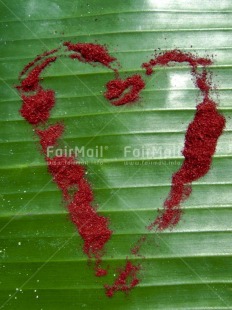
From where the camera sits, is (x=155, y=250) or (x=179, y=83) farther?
(x=179, y=83)

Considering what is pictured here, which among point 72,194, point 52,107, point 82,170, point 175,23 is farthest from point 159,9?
point 72,194

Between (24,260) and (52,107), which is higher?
(52,107)

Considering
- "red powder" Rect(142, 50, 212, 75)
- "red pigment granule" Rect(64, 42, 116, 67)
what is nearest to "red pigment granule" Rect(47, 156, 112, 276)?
"red pigment granule" Rect(64, 42, 116, 67)

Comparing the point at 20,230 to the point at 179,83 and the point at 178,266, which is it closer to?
the point at 178,266

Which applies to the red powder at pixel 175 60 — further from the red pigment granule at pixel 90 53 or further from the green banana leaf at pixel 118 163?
the red pigment granule at pixel 90 53

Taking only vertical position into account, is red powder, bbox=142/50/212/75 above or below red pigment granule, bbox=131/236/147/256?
above

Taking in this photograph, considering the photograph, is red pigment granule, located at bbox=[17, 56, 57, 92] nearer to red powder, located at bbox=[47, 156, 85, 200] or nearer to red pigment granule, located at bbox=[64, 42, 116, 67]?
red pigment granule, located at bbox=[64, 42, 116, 67]

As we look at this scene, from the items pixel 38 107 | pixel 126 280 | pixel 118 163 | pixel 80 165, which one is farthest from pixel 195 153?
pixel 38 107
